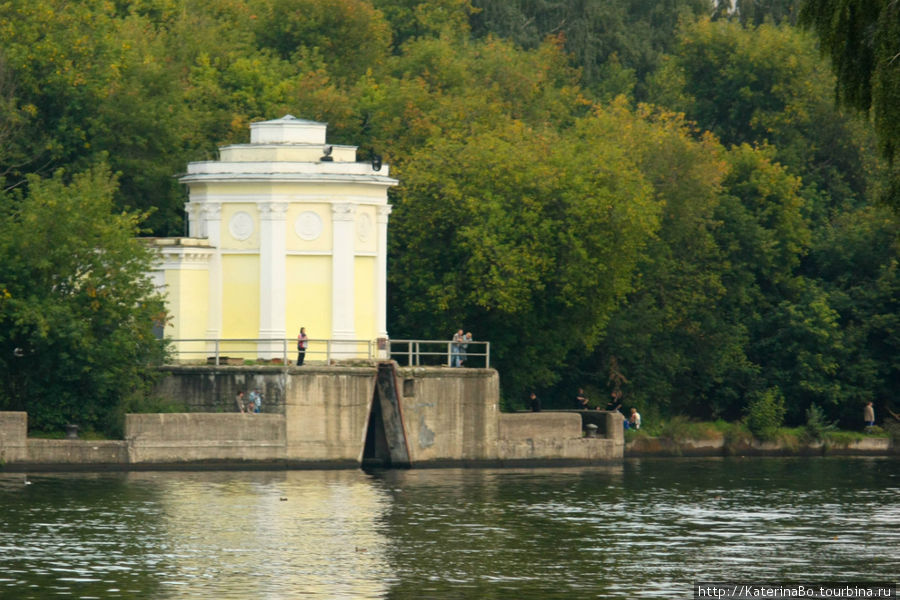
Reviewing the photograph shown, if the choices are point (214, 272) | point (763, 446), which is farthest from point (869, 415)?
point (214, 272)

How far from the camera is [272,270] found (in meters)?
72.8

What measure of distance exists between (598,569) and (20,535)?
13304 mm

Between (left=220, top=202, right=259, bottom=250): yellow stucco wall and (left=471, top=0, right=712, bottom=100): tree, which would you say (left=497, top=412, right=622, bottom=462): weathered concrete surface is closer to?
(left=220, top=202, right=259, bottom=250): yellow stucco wall

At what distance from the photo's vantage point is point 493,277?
7750 centimetres

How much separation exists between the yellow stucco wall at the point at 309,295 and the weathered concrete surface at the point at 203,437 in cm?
511

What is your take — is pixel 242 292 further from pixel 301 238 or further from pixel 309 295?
pixel 301 238

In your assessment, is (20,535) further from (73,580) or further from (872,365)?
(872,365)

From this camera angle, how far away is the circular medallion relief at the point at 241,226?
7325cm

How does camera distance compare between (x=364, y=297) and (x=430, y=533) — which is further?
(x=364, y=297)

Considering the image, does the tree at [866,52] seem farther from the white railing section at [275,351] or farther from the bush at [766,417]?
the bush at [766,417]

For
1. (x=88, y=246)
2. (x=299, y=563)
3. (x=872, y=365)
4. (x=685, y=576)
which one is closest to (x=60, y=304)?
A: (x=88, y=246)

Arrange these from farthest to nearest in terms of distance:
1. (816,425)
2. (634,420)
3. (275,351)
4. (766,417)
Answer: (816,425) → (766,417) → (634,420) → (275,351)

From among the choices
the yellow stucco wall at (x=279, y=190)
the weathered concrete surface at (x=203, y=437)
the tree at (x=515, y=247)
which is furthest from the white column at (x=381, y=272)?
the weathered concrete surface at (x=203, y=437)

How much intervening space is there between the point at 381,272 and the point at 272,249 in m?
4.18
